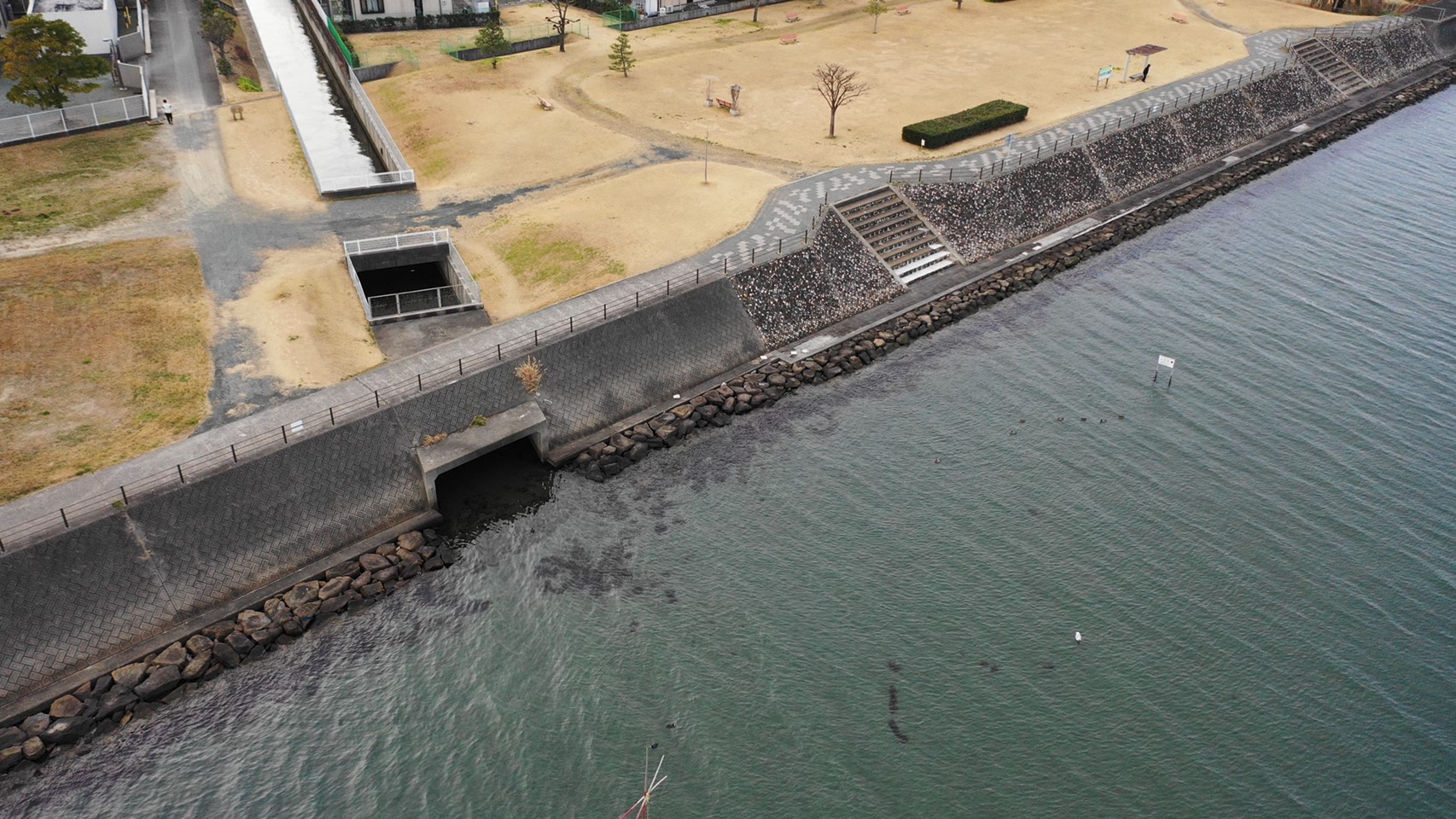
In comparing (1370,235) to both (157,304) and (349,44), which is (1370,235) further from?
(349,44)

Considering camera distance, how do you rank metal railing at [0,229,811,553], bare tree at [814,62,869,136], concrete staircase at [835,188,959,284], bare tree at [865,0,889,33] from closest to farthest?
1. metal railing at [0,229,811,553]
2. concrete staircase at [835,188,959,284]
3. bare tree at [814,62,869,136]
4. bare tree at [865,0,889,33]

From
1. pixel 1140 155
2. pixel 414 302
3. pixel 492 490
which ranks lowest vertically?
pixel 492 490

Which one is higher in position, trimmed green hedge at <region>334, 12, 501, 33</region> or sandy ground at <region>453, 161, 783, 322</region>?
trimmed green hedge at <region>334, 12, 501, 33</region>

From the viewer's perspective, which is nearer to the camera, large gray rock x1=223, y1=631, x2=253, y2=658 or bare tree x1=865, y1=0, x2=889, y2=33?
large gray rock x1=223, y1=631, x2=253, y2=658

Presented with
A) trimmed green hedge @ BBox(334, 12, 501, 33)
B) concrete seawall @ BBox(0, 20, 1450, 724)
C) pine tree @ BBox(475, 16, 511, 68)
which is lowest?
concrete seawall @ BBox(0, 20, 1450, 724)

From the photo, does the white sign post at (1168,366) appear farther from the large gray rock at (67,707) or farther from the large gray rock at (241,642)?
the large gray rock at (67,707)

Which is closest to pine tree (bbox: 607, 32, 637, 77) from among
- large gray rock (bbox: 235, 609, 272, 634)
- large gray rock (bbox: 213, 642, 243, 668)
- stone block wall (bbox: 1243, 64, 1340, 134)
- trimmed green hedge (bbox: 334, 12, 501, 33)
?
trimmed green hedge (bbox: 334, 12, 501, 33)

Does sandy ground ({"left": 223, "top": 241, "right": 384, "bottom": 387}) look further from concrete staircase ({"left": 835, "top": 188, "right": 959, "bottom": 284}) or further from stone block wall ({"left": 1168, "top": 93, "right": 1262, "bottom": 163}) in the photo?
stone block wall ({"left": 1168, "top": 93, "right": 1262, "bottom": 163})

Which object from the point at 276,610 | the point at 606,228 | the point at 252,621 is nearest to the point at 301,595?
the point at 276,610

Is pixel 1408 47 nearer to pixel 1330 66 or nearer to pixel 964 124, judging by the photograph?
pixel 1330 66
